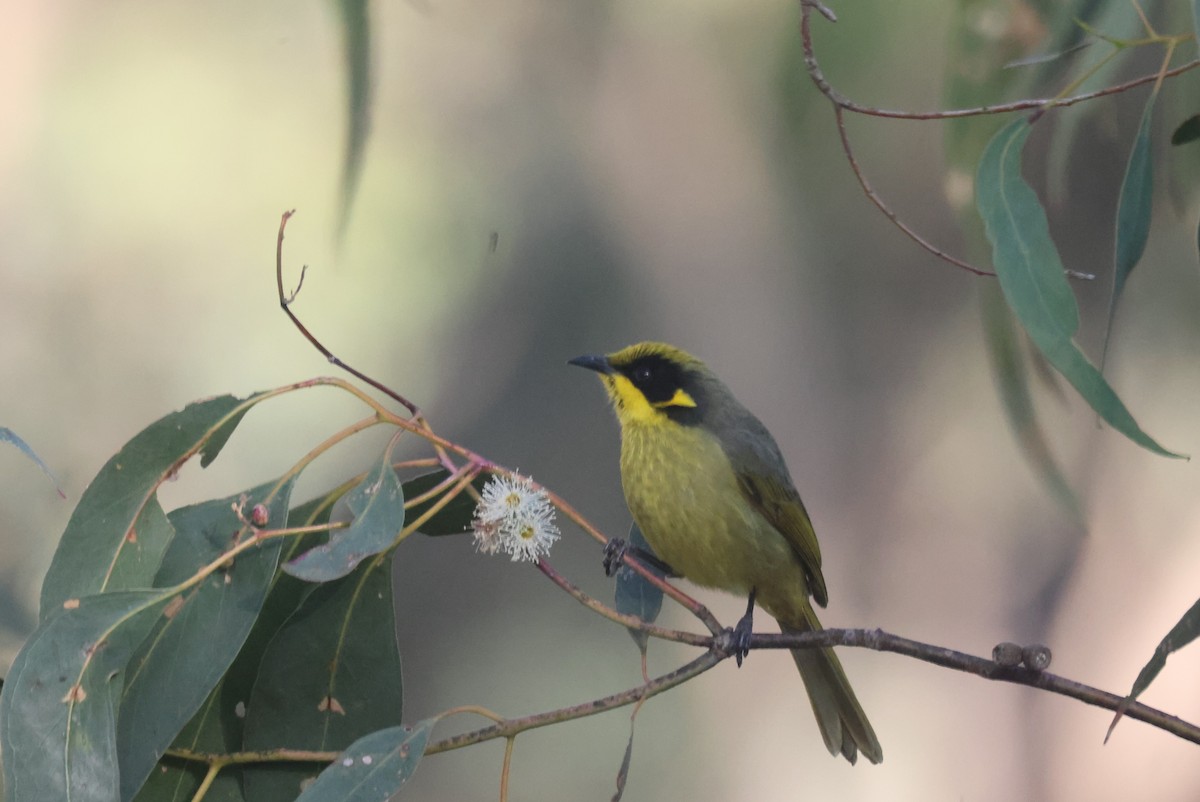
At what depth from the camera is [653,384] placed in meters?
1.14

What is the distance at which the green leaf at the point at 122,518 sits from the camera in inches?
28.9

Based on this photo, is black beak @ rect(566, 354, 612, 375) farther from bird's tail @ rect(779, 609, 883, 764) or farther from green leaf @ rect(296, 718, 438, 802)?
green leaf @ rect(296, 718, 438, 802)

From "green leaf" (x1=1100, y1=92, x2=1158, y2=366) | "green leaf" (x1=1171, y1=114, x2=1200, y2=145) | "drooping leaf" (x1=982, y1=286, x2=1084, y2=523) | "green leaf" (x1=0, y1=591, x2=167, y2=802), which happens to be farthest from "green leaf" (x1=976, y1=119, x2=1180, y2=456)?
"drooping leaf" (x1=982, y1=286, x2=1084, y2=523)

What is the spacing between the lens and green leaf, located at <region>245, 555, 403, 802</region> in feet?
2.76

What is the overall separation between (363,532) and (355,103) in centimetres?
136

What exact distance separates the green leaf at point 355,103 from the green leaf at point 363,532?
1182 mm

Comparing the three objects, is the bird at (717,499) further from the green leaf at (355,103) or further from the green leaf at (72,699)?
the green leaf at (355,103)

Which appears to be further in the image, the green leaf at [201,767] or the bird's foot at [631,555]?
the bird's foot at [631,555]

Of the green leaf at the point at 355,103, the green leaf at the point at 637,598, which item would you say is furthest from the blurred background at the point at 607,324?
the green leaf at the point at 637,598

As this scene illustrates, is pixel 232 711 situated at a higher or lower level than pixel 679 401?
lower

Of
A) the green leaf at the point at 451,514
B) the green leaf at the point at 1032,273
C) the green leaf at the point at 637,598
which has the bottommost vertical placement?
the green leaf at the point at 637,598

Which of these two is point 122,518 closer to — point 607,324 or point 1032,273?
point 1032,273

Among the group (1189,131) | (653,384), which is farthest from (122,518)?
(1189,131)

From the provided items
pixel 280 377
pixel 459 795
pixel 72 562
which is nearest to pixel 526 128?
pixel 280 377
